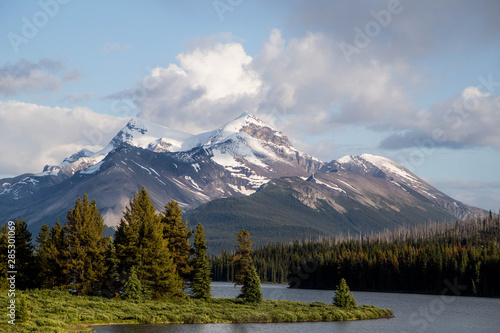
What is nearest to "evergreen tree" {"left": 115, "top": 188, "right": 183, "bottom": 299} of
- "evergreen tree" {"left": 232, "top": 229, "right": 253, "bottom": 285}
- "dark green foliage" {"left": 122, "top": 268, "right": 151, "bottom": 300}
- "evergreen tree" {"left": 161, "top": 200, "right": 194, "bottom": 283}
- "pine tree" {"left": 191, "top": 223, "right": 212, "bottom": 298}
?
"dark green foliage" {"left": 122, "top": 268, "right": 151, "bottom": 300}

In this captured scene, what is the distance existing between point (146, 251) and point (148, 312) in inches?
464

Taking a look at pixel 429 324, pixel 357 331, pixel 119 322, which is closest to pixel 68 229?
pixel 119 322

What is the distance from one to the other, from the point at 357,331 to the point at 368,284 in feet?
393

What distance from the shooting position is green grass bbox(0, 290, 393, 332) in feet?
219

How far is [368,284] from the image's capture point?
→ 19225cm

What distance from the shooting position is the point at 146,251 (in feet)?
284

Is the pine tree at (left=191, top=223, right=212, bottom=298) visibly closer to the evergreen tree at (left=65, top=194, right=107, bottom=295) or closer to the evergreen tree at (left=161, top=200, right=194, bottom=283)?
the evergreen tree at (left=161, top=200, right=194, bottom=283)

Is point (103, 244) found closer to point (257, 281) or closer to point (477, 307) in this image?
point (257, 281)

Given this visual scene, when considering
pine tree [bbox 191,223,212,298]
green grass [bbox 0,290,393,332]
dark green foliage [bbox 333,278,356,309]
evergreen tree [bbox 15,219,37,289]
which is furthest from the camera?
dark green foliage [bbox 333,278,356,309]

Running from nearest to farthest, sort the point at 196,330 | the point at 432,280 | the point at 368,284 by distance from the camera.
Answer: the point at 196,330 → the point at 432,280 → the point at 368,284

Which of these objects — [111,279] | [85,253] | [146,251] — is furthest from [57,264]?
[146,251]

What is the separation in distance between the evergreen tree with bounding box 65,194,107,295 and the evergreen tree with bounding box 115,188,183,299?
3.18m

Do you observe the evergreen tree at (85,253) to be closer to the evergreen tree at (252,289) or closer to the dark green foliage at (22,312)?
the evergreen tree at (252,289)

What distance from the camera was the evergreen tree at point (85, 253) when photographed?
3415 inches
